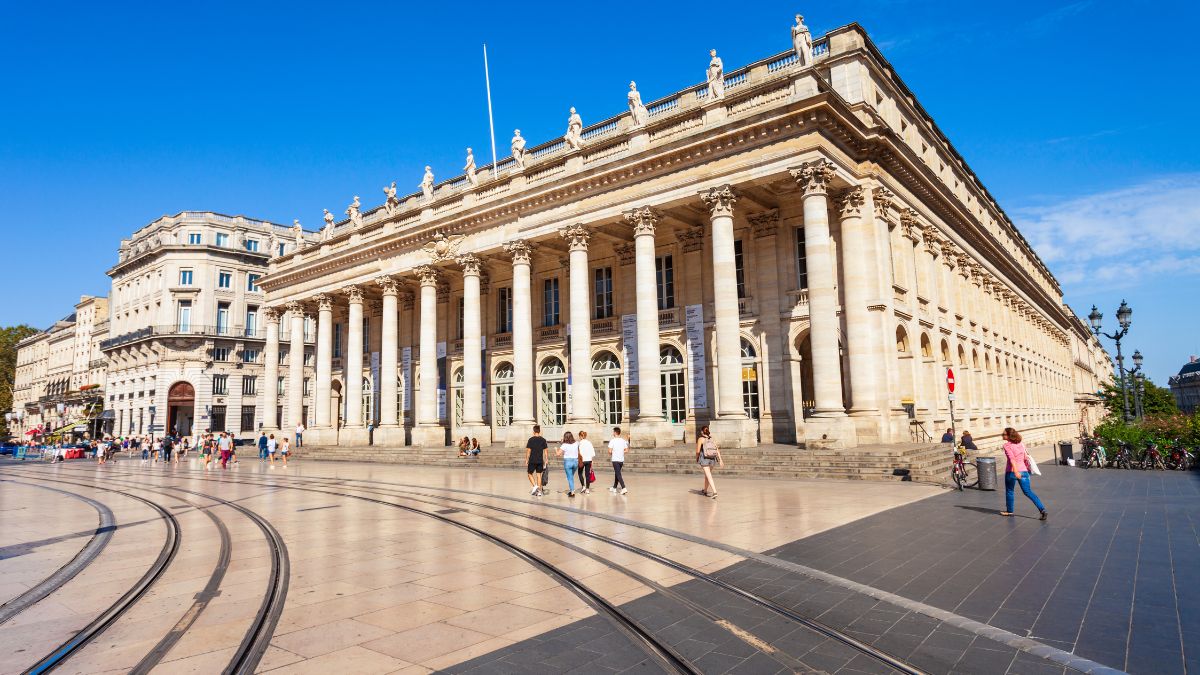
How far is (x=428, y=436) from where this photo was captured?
32.1 metres

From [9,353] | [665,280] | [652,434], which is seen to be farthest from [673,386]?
[9,353]

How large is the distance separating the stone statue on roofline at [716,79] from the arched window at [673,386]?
10395mm

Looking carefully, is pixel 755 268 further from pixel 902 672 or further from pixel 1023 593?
pixel 902 672

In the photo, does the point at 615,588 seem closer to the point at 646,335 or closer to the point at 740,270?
the point at 646,335

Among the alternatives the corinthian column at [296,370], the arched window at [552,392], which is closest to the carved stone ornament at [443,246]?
the arched window at [552,392]

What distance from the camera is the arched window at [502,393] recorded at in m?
33.9

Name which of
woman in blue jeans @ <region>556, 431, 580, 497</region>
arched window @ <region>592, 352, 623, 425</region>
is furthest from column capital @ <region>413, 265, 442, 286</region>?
woman in blue jeans @ <region>556, 431, 580, 497</region>

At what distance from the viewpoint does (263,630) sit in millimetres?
5543

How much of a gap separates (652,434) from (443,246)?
48.7 feet

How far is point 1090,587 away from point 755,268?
66.5 ft

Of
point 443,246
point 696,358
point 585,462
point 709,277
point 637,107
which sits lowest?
point 585,462

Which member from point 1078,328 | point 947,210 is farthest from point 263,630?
point 1078,328

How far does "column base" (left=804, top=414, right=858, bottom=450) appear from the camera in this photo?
20500 mm

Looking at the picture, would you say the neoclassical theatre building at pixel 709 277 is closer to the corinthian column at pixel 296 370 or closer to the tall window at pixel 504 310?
the tall window at pixel 504 310
